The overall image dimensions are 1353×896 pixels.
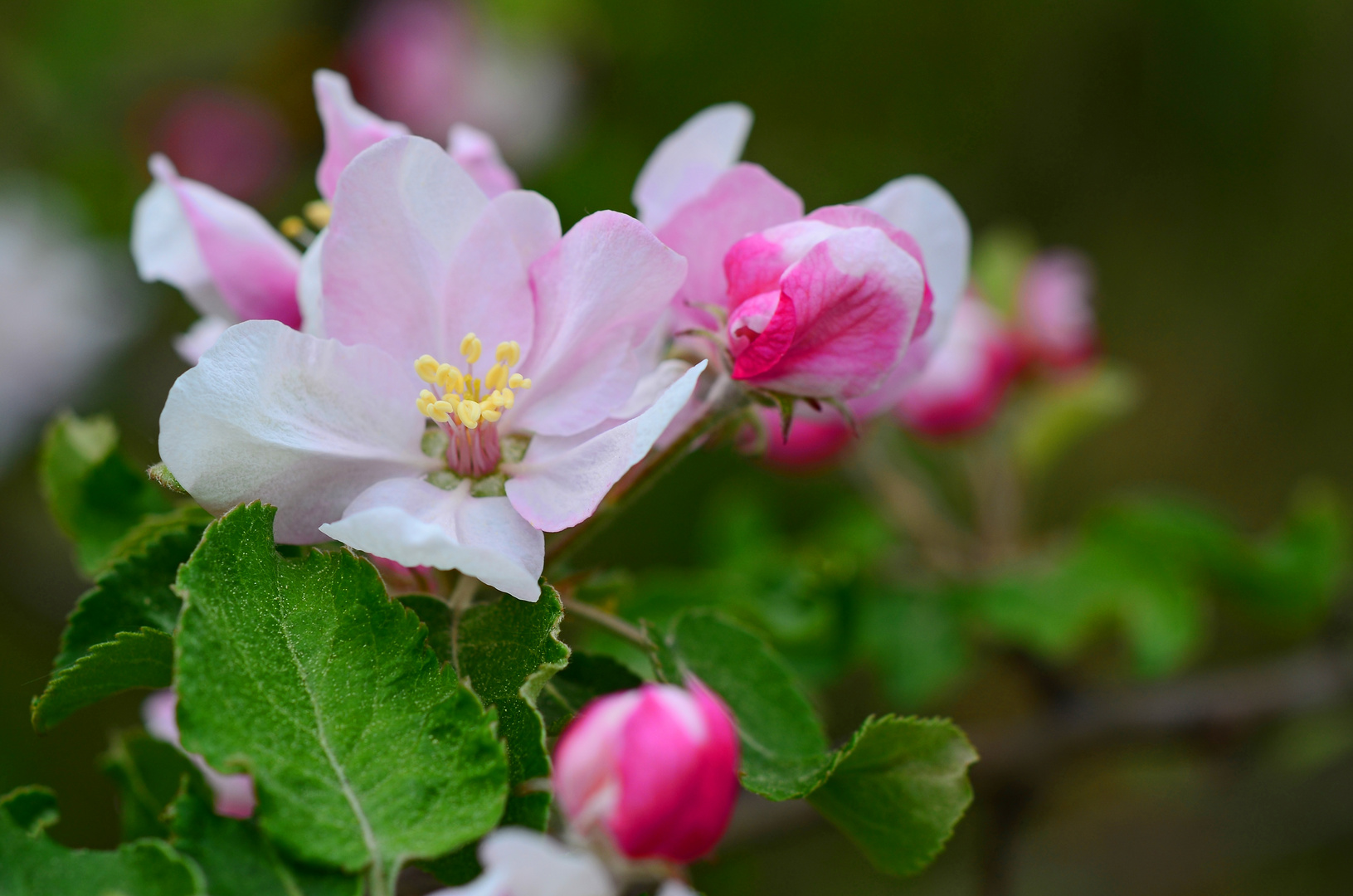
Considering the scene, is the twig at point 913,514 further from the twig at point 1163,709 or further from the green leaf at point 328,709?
the green leaf at point 328,709

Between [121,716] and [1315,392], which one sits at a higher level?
[1315,392]

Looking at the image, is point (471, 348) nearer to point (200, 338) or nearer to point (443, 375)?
point (443, 375)

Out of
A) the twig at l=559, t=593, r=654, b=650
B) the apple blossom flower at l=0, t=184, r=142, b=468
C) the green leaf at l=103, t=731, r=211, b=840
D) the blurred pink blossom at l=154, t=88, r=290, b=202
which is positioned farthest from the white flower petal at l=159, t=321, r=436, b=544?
the blurred pink blossom at l=154, t=88, r=290, b=202

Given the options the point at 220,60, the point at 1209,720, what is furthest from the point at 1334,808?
the point at 220,60

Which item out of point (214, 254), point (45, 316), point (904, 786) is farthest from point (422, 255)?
point (45, 316)

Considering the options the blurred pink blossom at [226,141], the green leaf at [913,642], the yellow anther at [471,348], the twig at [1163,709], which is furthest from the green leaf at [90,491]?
the blurred pink blossom at [226,141]

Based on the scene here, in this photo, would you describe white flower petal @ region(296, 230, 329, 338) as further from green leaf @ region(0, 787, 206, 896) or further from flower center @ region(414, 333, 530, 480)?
green leaf @ region(0, 787, 206, 896)

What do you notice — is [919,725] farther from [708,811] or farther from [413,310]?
[413,310]
